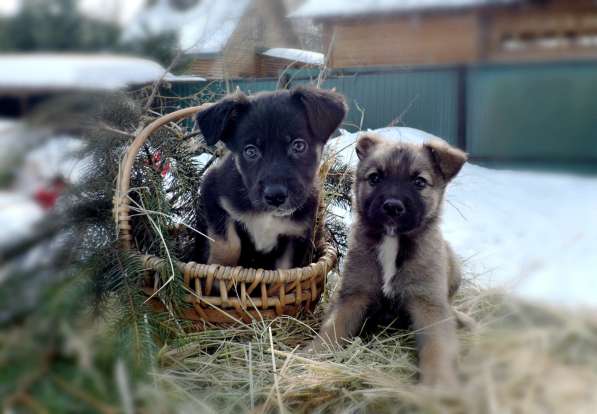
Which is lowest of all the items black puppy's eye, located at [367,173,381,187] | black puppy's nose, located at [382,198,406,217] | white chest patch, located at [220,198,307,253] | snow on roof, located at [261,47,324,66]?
white chest patch, located at [220,198,307,253]

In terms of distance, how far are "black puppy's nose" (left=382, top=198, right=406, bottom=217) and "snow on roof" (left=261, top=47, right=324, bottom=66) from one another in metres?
0.99

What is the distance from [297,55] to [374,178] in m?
1.16

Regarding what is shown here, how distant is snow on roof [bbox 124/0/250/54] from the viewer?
0.77m

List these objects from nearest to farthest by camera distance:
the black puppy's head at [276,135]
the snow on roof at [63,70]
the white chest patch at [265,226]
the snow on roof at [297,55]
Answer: the snow on roof at [63,70] < the snow on roof at [297,55] < the black puppy's head at [276,135] < the white chest patch at [265,226]

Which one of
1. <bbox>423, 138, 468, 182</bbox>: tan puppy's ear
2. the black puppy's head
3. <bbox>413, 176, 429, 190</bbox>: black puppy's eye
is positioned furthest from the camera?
the black puppy's head

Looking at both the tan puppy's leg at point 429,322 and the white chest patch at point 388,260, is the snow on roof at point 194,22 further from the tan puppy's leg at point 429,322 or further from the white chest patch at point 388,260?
the white chest patch at point 388,260

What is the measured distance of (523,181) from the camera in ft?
2.55

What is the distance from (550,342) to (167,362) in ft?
6.51

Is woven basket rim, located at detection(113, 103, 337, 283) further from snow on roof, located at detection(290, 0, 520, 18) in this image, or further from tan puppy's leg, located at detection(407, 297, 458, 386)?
snow on roof, located at detection(290, 0, 520, 18)

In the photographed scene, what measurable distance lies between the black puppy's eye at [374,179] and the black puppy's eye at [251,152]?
0.80m

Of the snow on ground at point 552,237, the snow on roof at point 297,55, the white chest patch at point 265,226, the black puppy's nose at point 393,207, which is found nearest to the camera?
the snow on ground at point 552,237

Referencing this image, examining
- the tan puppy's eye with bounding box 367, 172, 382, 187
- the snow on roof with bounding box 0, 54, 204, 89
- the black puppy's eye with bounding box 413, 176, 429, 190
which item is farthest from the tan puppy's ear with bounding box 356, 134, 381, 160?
the snow on roof with bounding box 0, 54, 204, 89

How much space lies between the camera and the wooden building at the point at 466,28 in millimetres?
629

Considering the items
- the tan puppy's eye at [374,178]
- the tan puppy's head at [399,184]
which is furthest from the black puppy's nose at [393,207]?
the tan puppy's eye at [374,178]
